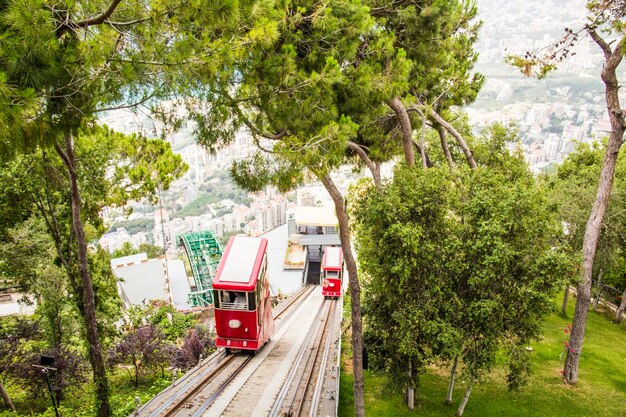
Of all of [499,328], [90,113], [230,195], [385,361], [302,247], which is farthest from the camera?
[230,195]

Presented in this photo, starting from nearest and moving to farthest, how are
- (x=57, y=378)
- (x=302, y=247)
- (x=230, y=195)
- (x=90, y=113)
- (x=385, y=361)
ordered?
(x=90, y=113), (x=385, y=361), (x=57, y=378), (x=302, y=247), (x=230, y=195)

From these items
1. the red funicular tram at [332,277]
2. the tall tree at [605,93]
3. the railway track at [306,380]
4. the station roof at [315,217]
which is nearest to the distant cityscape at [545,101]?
the station roof at [315,217]

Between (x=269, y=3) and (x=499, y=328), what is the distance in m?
7.55

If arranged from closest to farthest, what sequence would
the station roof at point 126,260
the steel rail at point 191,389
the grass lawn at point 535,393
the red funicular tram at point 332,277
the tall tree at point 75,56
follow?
the tall tree at point 75,56 → the steel rail at point 191,389 → the grass lawn at point 535,393 → the red funicular tram at point 332,277 → the station roof at point 126,260

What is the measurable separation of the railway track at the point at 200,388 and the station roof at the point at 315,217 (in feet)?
87.6

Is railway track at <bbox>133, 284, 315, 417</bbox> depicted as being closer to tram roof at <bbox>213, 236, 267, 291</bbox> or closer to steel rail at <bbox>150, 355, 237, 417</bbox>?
steel rail at <bbox>150, 355, 237, 417</bbox>

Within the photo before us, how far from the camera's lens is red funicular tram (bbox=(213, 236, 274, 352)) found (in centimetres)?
1167

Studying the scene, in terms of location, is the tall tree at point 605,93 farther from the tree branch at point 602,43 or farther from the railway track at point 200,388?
the railway track at point 200,388

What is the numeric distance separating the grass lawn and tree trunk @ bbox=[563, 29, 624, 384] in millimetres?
737

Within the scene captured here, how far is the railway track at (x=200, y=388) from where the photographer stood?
8852mm

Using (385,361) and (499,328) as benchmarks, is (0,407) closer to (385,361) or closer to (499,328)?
(385,361)

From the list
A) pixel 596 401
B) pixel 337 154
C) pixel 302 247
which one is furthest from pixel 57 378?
pixel 302 247

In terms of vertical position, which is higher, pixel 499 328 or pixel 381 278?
pixel 381 278

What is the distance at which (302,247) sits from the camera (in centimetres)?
4075
